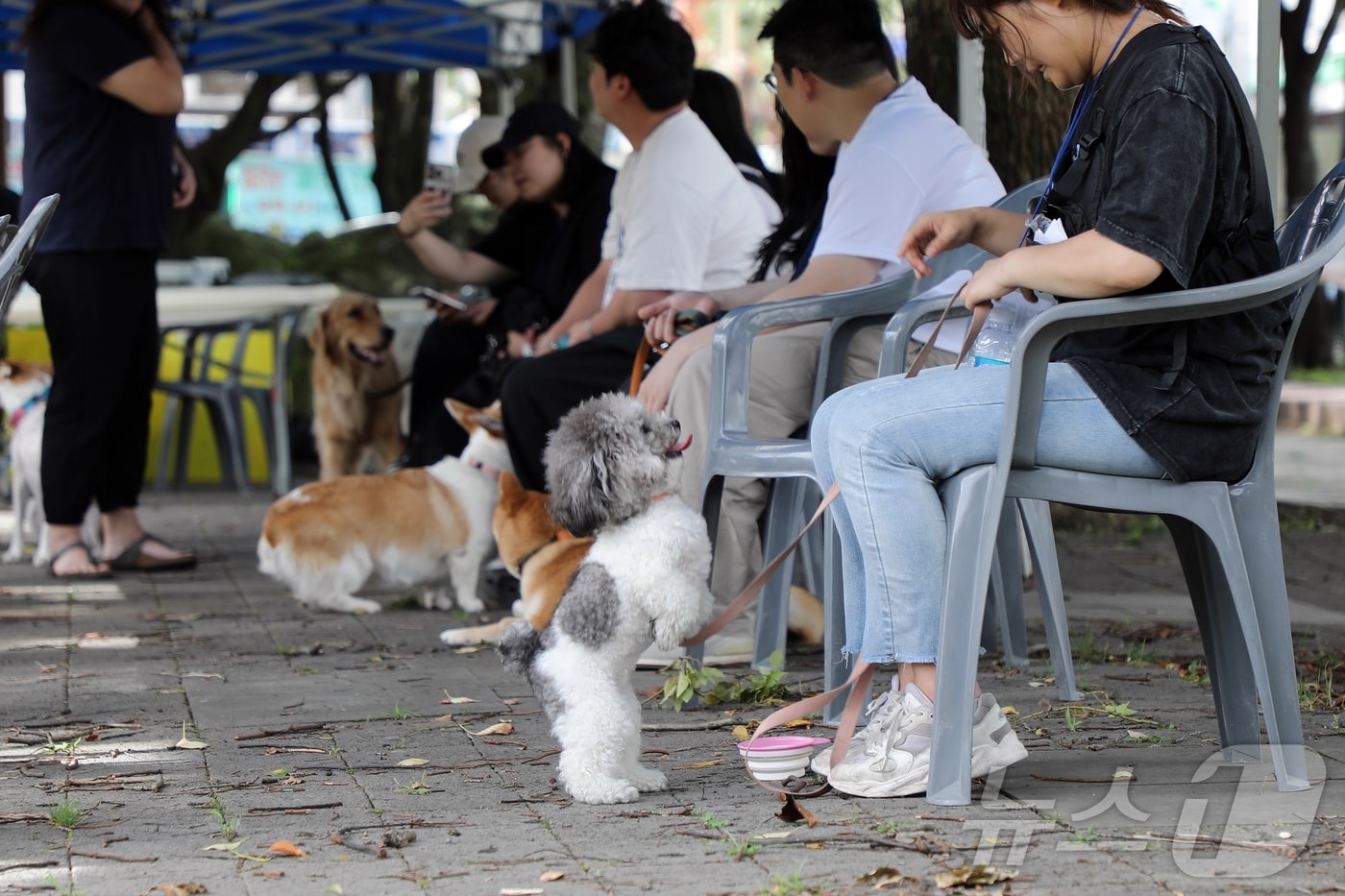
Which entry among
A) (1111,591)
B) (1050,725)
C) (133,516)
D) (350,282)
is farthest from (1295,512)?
(350,282)

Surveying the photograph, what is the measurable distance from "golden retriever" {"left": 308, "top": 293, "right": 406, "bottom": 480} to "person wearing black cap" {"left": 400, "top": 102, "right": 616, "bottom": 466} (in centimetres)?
65

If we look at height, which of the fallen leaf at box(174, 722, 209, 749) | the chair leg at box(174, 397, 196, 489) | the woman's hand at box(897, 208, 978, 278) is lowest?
the chair leg at box(174, 397, 196, 489)

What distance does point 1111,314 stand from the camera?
2699mm

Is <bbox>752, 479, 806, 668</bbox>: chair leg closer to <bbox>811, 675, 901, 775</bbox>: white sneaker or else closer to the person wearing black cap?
<bbox>811, 675, 901, 775</bbox>: white sneaker

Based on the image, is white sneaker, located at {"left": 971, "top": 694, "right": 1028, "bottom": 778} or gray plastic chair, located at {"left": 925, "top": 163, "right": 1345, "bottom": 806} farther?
white sneaker, located at {"left": 971, "top": 694, "right": 1028, "bottom": 778}

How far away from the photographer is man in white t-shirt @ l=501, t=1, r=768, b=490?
16.6ft

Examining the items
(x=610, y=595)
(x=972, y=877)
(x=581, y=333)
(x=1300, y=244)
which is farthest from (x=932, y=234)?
(x=581, y=333)

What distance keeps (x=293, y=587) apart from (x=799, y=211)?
7.57 ft

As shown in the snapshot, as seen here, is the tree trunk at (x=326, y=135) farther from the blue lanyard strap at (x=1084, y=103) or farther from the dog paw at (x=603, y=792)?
the dog paw at (x=603, y=792)

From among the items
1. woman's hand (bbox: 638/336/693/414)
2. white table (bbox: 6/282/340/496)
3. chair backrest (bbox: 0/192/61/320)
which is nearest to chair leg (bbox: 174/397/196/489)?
white table (bbox: 6/282/340/496)

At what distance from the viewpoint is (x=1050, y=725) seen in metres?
3.54

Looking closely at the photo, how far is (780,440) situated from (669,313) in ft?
1.95

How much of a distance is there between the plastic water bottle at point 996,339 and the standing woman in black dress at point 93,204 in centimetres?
381

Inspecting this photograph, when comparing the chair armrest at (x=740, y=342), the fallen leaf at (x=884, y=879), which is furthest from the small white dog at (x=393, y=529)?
the fallen leaf at (x=884, y=879)
